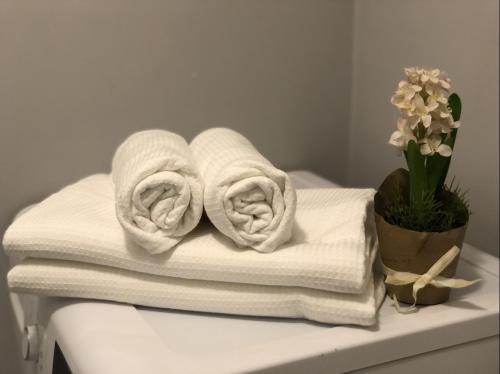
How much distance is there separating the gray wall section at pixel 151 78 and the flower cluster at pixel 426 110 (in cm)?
45

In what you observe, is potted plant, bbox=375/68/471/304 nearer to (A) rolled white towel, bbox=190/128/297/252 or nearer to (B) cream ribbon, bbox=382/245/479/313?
(B) cream ribbon, bbox=382/245/479/313

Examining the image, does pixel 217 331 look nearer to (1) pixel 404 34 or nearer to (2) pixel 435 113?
(2) pixel 435 113

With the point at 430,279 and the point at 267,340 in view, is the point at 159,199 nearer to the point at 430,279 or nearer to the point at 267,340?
the point at 267,340

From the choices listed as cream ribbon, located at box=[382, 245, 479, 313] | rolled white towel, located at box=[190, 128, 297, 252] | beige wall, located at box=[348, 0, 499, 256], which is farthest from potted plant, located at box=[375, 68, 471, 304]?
beige wall, located at box=[348, 0, 499, 256]

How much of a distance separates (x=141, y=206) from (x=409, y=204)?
29 centimetres

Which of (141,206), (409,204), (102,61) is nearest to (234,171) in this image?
(141,206)

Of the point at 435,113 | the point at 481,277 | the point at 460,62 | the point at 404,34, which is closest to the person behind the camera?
the point at 435,113

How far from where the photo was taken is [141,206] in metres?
0.60

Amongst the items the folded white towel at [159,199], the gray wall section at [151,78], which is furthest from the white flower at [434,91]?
the gray wall section at [151,78]

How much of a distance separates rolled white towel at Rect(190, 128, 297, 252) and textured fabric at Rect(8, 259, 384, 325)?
54mm

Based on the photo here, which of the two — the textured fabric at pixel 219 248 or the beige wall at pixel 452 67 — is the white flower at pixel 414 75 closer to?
the textured fabric at pixel 219 248

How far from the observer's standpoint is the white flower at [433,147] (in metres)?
0.60

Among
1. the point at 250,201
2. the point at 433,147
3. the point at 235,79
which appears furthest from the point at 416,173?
the point at 235,79

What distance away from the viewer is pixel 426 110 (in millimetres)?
589
